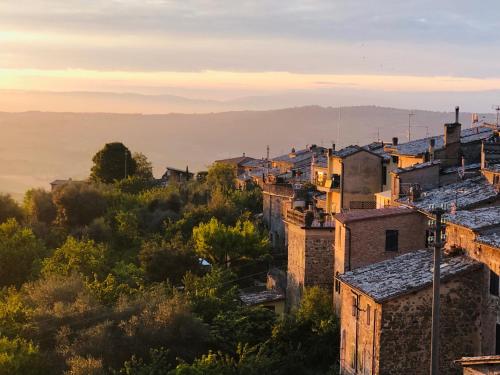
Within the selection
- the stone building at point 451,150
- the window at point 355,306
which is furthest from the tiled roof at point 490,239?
the stone building at point 451,150

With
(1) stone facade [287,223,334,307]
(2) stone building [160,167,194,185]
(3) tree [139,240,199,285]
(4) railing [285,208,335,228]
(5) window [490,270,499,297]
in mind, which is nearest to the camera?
(5) window [490,270,499,297]

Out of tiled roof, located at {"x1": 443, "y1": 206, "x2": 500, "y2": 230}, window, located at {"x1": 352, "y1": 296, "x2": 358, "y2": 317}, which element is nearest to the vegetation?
window, located at {"x1": 352, "y1": 296, "x2": 358, "y2": 317}

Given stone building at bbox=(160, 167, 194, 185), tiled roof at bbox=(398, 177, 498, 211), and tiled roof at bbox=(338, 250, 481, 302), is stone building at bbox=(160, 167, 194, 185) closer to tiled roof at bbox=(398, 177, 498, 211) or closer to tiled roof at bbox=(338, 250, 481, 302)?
tiled roof at bbox=(398, 177, 498, 211)

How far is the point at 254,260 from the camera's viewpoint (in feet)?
166

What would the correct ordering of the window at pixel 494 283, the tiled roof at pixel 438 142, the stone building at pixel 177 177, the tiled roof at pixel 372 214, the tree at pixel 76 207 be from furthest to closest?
1. the stone building at pixel 177 177
2. the tree at pixel 76 207
3. the tiled roof at pixel 438 142
4. the tiled roof at pixel 372 214
5. the window at pixel 494 283

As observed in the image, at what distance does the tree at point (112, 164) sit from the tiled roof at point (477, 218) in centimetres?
6523

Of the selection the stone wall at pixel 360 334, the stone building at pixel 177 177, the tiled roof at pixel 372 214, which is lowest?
the stone building at pixel 177 177

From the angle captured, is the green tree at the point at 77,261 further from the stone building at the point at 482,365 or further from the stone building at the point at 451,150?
the stone building at the point at 482,365

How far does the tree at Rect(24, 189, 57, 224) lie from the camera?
231 ft

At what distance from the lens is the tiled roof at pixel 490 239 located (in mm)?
23297

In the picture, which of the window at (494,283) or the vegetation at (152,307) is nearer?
the window at (494,283)

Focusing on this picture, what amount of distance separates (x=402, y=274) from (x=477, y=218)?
309cm

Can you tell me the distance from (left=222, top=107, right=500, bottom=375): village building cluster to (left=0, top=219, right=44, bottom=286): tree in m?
16.7

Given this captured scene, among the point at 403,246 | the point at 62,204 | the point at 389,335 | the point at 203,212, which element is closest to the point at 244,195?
the point at 203,212
